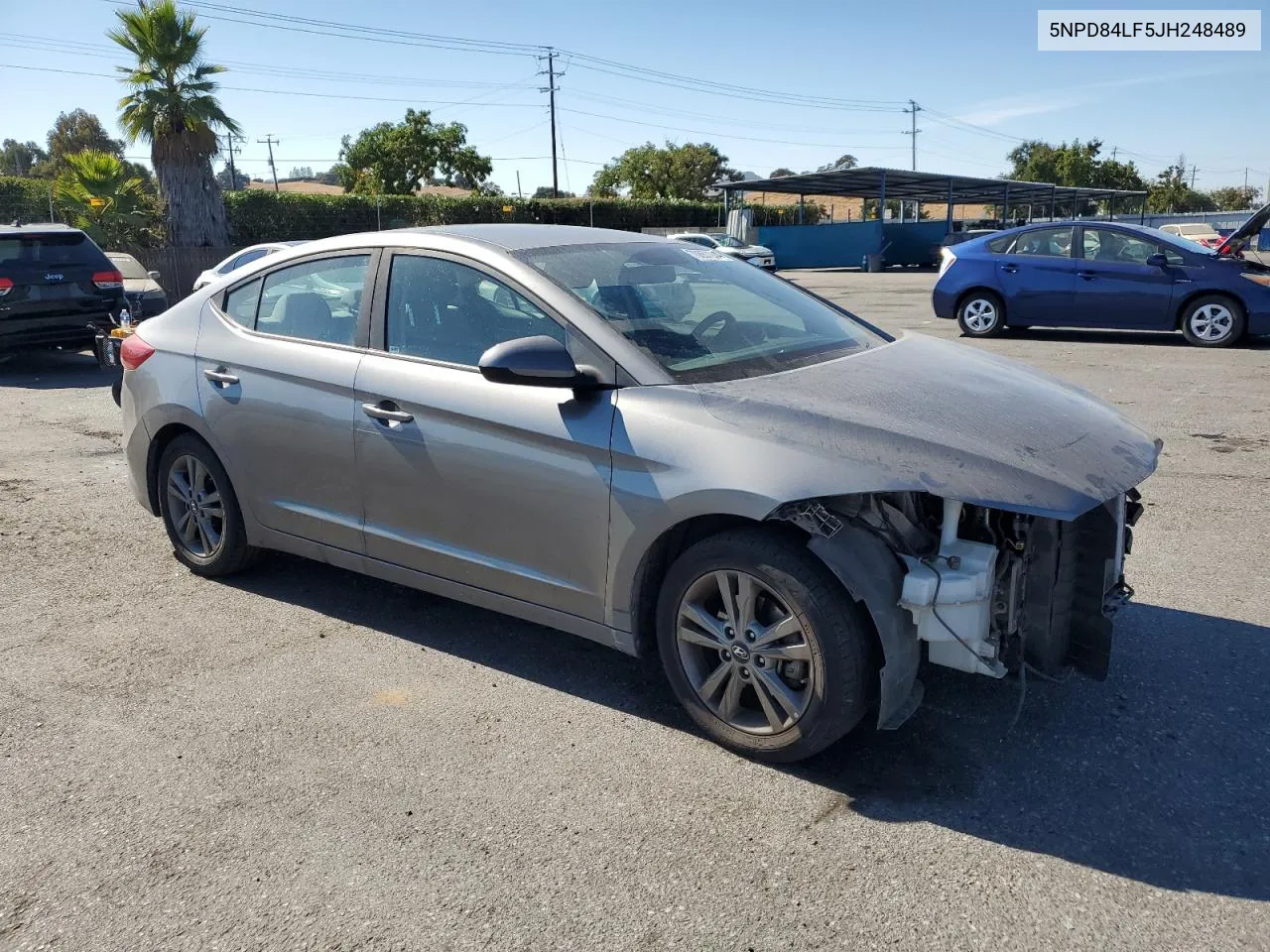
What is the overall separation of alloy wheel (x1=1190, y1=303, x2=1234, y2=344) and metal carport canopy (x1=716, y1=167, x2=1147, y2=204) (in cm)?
3249

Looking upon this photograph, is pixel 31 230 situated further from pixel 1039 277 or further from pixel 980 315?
pixel 1039 277

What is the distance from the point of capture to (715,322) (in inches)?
156

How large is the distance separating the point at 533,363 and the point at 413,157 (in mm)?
72818

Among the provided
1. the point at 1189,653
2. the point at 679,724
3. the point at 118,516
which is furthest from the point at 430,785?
the point at 118,516

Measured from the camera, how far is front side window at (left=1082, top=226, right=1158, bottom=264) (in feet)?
40.5

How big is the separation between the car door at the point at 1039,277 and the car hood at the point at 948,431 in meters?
9.90

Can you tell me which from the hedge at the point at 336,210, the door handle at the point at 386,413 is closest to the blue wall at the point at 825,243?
the hedge at the point at 336,210

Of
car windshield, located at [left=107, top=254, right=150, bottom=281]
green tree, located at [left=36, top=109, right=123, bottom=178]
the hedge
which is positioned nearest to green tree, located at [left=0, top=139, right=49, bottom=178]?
green tree, located at [left=36, top=109, right=123, bottom=178]

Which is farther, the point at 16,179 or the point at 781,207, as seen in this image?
the point at 781,207

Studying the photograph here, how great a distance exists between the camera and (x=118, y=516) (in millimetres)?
6199

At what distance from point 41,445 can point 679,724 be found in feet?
22.4

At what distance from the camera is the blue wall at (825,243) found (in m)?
44.0

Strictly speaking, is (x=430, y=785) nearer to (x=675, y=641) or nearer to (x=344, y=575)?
(x=675, y=641)

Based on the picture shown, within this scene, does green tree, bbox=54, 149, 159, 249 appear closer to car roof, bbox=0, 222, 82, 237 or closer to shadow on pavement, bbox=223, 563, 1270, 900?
car roof, bbox=0, 222, 82, 237
